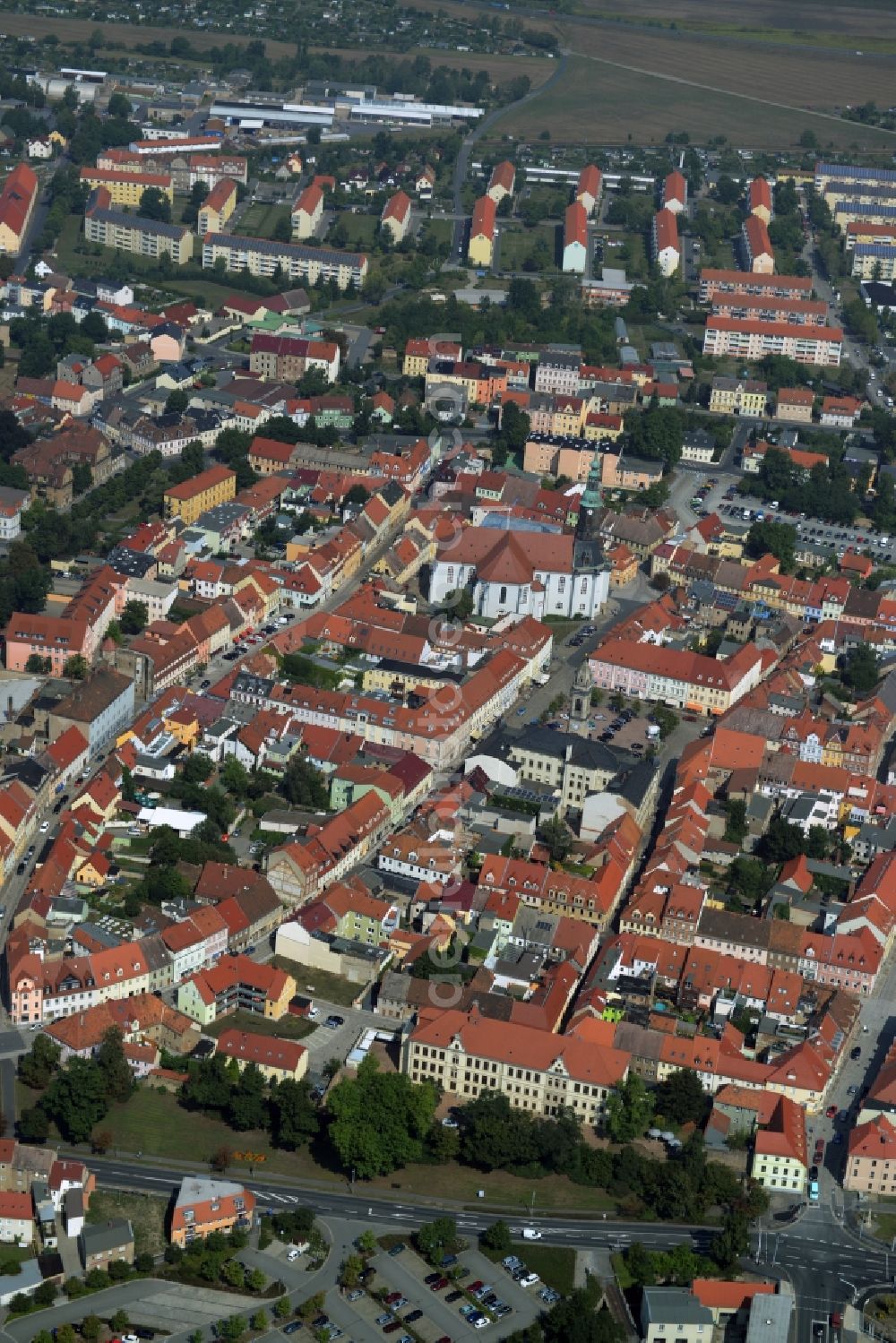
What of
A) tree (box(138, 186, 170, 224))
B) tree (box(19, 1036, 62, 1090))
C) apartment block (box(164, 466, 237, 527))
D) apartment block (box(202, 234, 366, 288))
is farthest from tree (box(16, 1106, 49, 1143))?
tree (box(138, 186, 170, 224))

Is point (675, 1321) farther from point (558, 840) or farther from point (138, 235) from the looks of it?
point (138, 235)

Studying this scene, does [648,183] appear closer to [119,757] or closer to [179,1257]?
[119,757]

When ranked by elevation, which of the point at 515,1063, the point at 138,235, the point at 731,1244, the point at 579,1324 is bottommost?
the point at 579,1324

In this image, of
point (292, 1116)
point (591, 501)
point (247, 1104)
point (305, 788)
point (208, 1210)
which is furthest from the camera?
point (591, 501)

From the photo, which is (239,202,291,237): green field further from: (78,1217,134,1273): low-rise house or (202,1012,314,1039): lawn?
(78,1217,134,1273): low-rise house

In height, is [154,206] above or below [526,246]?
above

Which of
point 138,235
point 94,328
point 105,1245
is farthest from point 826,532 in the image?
point 105,1245

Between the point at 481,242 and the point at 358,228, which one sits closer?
the point at 481,242

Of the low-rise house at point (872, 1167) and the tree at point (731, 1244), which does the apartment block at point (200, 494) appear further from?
the tree at point (731, 1244)
